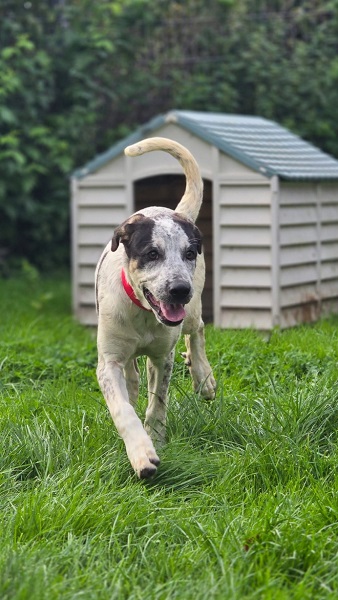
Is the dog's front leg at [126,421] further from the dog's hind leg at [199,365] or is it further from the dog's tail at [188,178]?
the dog's tail at [188,178]

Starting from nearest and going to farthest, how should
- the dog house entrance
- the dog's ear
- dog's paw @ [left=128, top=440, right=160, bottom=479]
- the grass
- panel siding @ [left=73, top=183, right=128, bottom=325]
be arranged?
1. the grass
2. dog's paw @ [left=128, top=440, right=160, bottom=479]
3. the dog's ear
4. panel siding @ [left=73, top=183, right=128, bottom=325]
5. the dog house entrance

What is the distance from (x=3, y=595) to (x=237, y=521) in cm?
98

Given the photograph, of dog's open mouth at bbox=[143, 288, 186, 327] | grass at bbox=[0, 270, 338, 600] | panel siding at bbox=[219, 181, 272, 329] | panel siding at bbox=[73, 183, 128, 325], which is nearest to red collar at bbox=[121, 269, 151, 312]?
dog's open mouth at bbox=[143, 288, 186, 327]

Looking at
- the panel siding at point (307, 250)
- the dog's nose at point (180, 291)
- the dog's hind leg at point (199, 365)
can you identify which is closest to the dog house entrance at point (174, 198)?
the panel siding at point (307, 250)

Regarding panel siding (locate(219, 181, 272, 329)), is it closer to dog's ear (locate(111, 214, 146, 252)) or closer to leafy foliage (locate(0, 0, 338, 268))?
leafy foliage (locate(0, 0, 338, 268))

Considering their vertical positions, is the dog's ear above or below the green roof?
above

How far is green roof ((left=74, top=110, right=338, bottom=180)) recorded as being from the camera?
8367 mm

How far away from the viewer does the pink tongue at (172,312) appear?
4.25 meters

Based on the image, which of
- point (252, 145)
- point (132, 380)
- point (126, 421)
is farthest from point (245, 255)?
point (126, 421)

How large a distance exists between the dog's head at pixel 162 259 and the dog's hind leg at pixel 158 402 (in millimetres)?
466

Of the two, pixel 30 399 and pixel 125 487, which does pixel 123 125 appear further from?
pixel 125 487

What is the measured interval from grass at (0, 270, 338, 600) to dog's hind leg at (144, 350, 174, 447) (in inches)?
4.3

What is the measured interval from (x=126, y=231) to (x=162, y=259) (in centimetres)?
25

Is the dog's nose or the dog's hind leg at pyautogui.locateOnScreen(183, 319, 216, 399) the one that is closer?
the dog's nose
